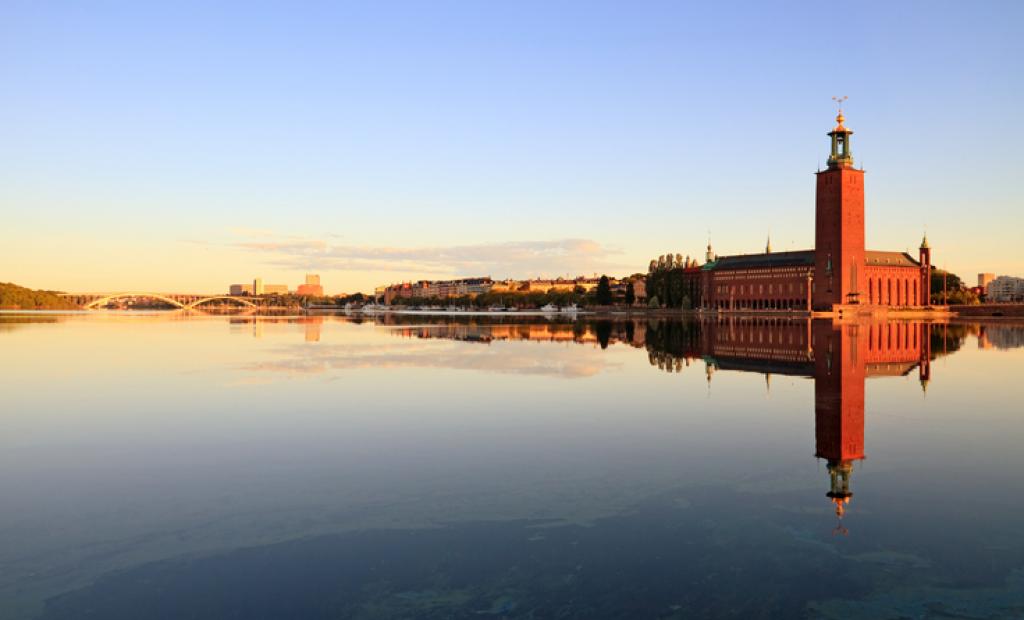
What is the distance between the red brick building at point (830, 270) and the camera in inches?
4904

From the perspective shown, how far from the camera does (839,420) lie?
16453mm

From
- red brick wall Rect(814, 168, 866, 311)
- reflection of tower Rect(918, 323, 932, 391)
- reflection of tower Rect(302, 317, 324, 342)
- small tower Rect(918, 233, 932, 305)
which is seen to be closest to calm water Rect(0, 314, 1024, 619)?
reflection of tower Rect(918, 323, 932, 391)

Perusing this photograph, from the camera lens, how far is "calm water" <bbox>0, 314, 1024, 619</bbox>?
700cm

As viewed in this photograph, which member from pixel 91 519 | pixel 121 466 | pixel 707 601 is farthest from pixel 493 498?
pixel 121 466

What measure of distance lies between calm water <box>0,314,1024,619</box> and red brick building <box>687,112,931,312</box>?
11161 cm

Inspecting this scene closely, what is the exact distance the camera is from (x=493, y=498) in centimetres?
1007

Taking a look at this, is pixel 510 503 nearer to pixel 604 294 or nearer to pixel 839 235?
pixel 839 235

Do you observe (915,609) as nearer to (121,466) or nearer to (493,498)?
(493,498)

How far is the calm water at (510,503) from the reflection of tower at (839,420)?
0.09 metres

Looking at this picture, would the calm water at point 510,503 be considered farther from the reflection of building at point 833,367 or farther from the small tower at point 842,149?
the small tower at point 842,149

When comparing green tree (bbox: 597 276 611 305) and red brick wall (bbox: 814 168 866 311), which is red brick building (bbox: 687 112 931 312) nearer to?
red brick wall (bbox: 814 168 866 311)

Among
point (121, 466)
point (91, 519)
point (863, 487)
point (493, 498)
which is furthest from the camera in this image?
point (121, 466)

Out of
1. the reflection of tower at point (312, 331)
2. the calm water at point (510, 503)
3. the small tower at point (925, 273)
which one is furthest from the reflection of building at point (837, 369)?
the small tower at point (925, 273)

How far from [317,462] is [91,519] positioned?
368 cm
